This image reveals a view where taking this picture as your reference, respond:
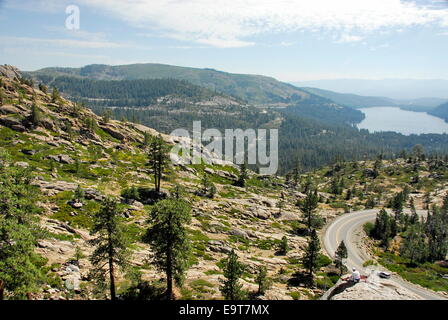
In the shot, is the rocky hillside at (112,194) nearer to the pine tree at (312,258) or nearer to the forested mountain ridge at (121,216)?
the forested mountain ridge at (121,216)

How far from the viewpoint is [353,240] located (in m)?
92.2

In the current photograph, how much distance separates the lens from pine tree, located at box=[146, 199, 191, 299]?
32.3 m

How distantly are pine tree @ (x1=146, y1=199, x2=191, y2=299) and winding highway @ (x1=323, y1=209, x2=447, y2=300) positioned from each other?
177ft

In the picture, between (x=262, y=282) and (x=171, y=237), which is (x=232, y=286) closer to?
(x=262, y=282)

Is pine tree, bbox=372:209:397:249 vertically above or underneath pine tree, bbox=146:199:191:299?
underneath

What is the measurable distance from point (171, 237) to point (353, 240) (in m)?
79.5

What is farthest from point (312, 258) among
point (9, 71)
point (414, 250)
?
point (9, 71)

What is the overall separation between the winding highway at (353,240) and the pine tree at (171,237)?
5389cm

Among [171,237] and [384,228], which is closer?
[171,237]

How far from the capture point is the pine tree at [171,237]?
106ft

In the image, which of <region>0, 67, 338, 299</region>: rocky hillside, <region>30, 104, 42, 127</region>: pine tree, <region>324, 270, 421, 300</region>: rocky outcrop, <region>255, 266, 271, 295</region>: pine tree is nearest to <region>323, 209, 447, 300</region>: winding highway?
<region>0, 67, 338, 299</region>: rocky hillside

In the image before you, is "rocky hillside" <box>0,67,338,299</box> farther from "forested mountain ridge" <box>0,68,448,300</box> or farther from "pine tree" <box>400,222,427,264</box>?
"pine tree" <box>400,222,427,264</box>
